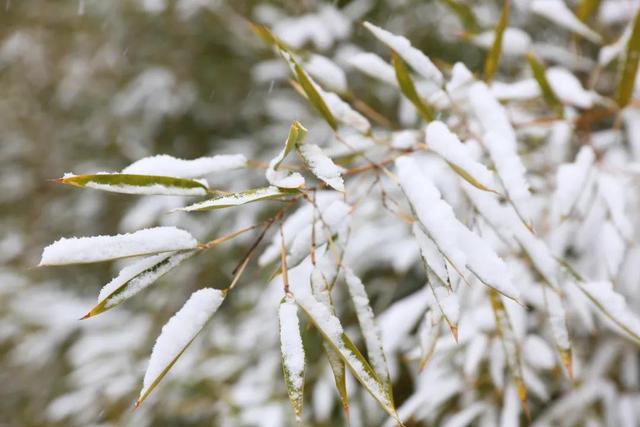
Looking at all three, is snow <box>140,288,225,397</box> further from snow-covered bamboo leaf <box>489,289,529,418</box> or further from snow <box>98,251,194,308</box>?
snow-covered bamboo leaf <box>489,289,529,418</box>

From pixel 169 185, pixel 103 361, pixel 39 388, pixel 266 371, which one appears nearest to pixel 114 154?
pixel 103 361

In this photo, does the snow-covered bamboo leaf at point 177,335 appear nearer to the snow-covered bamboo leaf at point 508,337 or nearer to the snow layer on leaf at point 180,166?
the snow layer on leaf at point 180,166

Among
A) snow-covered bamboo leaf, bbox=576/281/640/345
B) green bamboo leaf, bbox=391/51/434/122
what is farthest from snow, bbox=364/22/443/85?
snow-covered bamboo leaf, bbox=576/281/640/345

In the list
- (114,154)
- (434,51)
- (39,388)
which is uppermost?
(434,51)

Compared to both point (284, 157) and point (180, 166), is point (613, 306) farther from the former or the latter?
point (180, 166)

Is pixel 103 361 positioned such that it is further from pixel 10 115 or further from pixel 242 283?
pixel 10 115

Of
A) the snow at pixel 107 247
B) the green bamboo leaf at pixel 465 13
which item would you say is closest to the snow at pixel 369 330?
the snow at pixel 107 247
